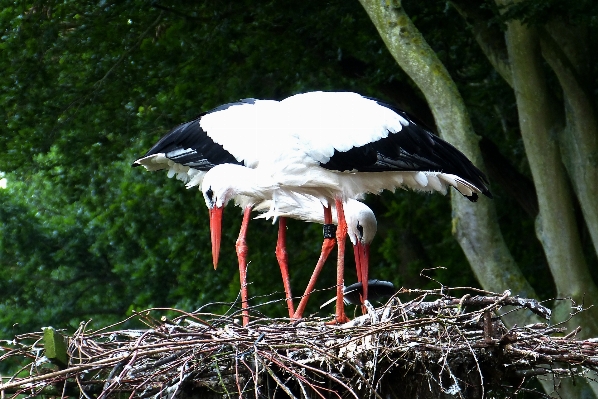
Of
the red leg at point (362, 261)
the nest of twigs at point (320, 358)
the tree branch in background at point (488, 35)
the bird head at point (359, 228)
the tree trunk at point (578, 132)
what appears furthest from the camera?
the tree branch in background at point (488, 35)

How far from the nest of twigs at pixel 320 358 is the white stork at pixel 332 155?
1.59 metres

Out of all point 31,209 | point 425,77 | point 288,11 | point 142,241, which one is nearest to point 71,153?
point 142,241

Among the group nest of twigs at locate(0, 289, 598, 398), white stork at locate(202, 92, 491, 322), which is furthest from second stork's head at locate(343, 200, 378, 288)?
nest of twigs at locate(0, 289, 598, 398)

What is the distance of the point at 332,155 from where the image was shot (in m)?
6.92

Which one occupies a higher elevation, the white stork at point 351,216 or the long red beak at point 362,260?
the white stork at point 351,216

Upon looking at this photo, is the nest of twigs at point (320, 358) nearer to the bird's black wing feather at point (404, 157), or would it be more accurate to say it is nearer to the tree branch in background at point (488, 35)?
the bird's black wing feather at point (404, 157)

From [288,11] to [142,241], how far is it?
14.4 ft

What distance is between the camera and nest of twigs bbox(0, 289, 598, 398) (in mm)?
4773

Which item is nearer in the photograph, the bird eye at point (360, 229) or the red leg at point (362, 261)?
the red leg at point (362, 261)

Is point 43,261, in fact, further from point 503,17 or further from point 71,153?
point 503,17

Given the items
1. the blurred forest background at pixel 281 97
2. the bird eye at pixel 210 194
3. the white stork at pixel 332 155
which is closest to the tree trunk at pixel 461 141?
the blurred forest background at pixel 281 97

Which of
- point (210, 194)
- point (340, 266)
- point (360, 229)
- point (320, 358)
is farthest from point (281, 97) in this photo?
point (320, 358)

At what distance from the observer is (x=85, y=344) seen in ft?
17.1

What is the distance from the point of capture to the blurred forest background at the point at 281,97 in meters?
9.16
